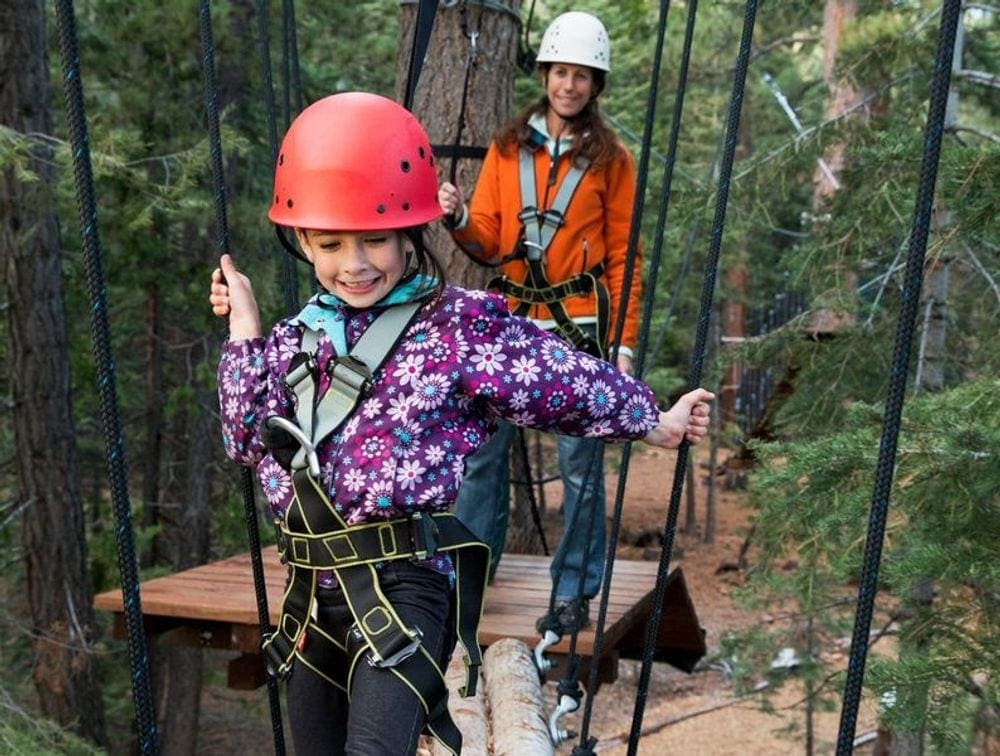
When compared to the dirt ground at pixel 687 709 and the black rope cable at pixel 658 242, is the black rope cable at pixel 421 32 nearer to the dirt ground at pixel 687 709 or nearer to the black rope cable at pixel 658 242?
the black rope cable at pixel 658 242

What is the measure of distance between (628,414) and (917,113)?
14.1 feet

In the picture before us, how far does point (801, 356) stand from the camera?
21.3ft

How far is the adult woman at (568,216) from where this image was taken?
11.4 feet

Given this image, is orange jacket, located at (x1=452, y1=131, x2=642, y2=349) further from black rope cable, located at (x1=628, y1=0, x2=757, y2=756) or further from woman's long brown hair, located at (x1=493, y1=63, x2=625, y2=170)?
black rope cable, located at (x1=628, y1=0, x2=757, y2=756)

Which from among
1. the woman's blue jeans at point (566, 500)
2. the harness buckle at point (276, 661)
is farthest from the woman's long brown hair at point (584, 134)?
the harness buckle at point (276, 661)

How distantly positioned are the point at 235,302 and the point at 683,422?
80 cm

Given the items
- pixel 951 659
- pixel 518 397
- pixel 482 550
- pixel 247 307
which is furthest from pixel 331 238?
pixel 951 659

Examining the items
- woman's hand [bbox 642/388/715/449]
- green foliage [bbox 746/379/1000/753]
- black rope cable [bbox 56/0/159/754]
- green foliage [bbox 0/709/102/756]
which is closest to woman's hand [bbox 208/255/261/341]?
black rope cable [bbox 56/0/159/754]

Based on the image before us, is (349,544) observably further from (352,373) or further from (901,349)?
(901,349)

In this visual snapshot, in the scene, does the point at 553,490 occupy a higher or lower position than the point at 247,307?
lower

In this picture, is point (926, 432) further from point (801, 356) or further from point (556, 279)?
point (801, 356)

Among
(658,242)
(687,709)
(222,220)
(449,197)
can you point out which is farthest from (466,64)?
(687,709)

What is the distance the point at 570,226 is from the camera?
11.5 ft

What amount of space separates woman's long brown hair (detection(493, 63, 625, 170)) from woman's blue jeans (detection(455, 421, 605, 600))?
2.54 ft
